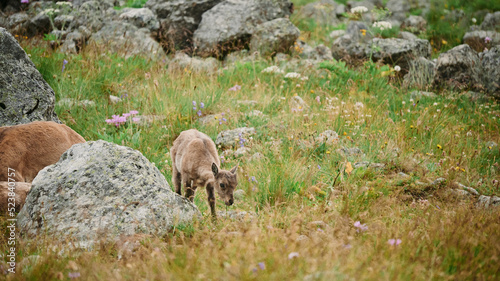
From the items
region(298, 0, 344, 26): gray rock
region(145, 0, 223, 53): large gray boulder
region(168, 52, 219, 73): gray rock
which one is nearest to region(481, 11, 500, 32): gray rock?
region(298, 0, 344, 26): gray rock

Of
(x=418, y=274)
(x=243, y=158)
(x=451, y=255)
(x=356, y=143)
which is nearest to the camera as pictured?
(x=418, y=274)

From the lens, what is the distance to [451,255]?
2838 millimetres

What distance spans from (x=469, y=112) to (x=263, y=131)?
490cm

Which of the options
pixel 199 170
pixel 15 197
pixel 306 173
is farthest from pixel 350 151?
pixel 15 197

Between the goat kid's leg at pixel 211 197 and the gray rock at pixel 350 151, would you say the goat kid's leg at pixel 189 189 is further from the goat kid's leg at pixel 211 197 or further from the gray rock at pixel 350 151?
the gray rock at pixel 350 151

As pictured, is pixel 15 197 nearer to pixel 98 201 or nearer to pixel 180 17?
pixel 98 201

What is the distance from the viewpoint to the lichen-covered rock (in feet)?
35.5

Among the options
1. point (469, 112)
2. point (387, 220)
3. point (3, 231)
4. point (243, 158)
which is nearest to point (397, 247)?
point (387, 220)

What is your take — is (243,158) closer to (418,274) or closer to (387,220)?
(387,220)

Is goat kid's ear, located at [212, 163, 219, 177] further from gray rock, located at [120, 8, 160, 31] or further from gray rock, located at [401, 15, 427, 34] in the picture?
gray rock, located at [401, 15, 427, 34]

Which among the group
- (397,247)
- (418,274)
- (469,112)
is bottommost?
(469,112)

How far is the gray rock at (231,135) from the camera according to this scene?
19.8ft

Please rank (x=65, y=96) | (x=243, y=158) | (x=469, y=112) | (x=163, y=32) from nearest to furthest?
1. (x=243, y=158)
2. (x=65, y=96)
3. (x=469, y=112)
4. (x=163, y=32)

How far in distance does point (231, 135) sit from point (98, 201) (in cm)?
300
